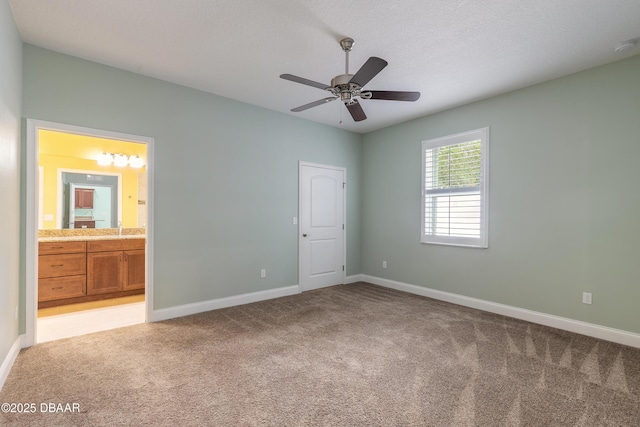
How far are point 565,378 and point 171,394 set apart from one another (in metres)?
2.93

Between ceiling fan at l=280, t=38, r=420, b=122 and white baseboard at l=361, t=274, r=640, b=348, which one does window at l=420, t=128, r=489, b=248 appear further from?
ceiling fan at l=280, t=38, r=420, b=122

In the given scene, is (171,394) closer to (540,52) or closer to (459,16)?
(459,16)

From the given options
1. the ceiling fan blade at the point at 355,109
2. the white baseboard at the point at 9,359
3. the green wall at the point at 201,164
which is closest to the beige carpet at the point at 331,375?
the white baseboard at the point at 9,359

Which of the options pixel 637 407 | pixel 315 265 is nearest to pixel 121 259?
pixel 315 265

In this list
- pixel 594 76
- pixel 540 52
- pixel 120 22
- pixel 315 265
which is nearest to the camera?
pixel 120 22

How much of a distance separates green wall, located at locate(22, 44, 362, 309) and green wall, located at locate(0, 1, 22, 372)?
1.29 ft

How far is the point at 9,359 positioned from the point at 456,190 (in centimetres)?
507

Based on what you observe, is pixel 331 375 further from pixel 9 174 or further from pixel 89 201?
pixel 89 201

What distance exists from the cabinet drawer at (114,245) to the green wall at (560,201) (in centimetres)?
449

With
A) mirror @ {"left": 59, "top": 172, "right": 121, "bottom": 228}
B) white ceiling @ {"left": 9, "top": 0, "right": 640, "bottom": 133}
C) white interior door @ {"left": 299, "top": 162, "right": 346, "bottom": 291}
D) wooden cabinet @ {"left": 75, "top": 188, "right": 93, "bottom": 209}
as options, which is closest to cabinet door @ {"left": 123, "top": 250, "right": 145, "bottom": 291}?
mirror @ {"left": 59, "top": 172, "right": 121, "bottom": 228}

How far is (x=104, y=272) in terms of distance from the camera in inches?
180

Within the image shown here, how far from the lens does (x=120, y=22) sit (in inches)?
102

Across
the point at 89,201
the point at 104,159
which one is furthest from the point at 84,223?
the point at 104,159

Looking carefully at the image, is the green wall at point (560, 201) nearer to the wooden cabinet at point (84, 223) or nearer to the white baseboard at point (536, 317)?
the white baseboard at point (536, 317)
